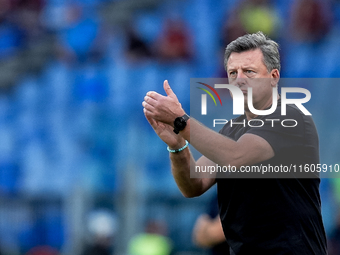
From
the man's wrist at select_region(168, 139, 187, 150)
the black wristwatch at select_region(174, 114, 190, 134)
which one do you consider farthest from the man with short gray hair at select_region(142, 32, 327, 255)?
the man's wrist at select_region(168, 139, 187, 150)

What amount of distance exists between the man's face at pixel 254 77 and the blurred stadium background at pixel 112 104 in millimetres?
4838

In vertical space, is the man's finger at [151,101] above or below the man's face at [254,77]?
below

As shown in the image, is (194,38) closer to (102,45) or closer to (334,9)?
(102,45)

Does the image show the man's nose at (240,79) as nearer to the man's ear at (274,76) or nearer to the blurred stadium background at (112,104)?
the man's ear at (274,76)

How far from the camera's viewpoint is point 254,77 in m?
2.76

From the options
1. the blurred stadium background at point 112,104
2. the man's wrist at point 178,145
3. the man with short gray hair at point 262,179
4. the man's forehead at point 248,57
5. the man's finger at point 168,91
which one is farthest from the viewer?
the blurred stadium background at point 112,104

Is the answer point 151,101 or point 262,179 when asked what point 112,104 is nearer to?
point 151,101

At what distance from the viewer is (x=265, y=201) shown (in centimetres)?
254

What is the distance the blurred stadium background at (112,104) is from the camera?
7.55 meters

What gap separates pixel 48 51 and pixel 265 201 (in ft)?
23.1

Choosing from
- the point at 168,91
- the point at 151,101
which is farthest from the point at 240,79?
the point at 151,101

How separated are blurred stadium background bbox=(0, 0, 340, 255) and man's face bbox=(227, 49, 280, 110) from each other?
15.9ft

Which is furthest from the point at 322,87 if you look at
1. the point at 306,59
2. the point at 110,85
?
the point at 110,85

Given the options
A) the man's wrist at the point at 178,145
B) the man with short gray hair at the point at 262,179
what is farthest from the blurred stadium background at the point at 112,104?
the man with short gray hair at the point at 262,179
